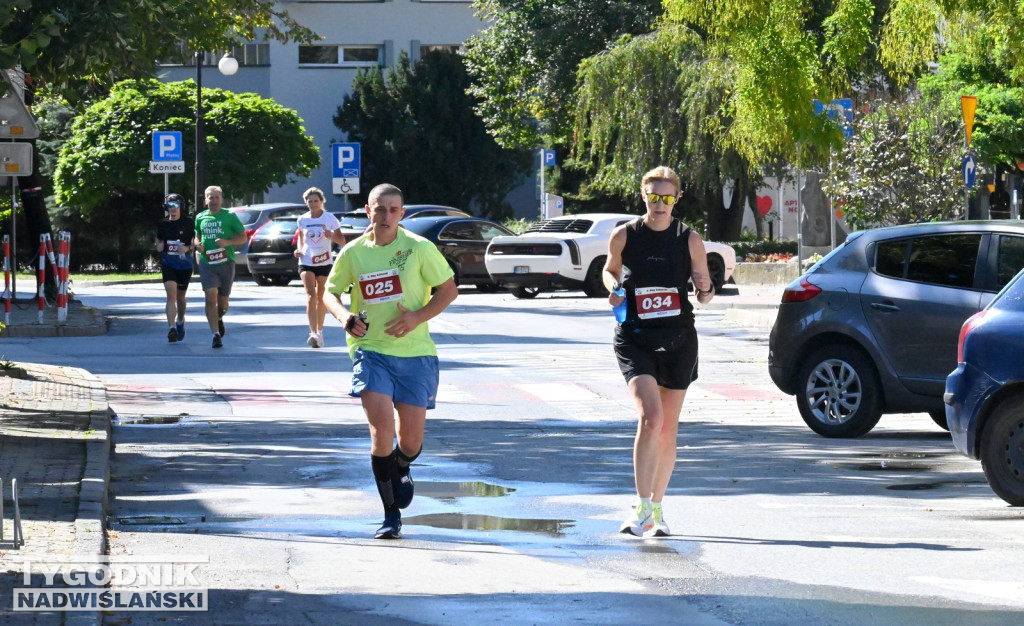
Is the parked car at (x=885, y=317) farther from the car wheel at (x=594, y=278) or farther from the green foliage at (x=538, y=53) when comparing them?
the green foliage at (x=538, y=53)

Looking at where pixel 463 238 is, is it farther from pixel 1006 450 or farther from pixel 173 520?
pixel 173 520

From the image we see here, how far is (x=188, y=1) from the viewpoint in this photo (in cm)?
1467

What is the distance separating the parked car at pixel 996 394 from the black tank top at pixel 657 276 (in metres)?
1.83

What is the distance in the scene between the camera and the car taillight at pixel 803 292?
41.8 ft

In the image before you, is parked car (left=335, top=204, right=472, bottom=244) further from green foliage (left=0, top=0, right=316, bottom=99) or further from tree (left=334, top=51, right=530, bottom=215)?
tree (left=334, top=51, right=530, bottom=215)

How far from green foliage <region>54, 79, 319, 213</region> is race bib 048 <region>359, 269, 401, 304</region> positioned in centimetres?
3794

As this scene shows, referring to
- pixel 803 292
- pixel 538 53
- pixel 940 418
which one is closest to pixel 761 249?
pixel 538 53

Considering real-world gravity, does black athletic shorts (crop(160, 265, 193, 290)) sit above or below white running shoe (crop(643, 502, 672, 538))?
above

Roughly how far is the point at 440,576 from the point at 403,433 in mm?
1345

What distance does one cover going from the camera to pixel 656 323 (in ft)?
28.4

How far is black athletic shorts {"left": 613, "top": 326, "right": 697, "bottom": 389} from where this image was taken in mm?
8641

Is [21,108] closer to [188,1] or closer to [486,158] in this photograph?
[188,1]

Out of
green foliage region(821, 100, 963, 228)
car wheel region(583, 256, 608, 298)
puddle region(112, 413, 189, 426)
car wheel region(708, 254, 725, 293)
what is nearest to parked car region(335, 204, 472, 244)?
car wheel region(583, 256, 608, 298)

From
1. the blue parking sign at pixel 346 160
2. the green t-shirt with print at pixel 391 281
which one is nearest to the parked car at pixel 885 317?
the green t-shirt with print at pixel 391 281
